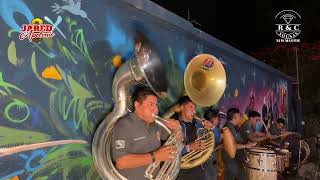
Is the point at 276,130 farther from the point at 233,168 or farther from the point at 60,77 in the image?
the point at 60,77

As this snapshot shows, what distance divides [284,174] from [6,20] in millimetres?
7568

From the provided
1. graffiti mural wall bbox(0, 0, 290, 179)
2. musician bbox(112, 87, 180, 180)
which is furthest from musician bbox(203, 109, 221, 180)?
musician bbox(112, 87, 180, 180)

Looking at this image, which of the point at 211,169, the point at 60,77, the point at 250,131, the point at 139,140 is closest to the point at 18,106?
the point at 60,77

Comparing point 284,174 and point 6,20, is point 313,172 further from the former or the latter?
point 6,20

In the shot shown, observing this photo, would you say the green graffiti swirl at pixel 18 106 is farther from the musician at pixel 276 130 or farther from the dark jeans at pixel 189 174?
the musician at pixel 276 130

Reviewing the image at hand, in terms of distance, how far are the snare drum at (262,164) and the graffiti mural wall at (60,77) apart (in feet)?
10.1

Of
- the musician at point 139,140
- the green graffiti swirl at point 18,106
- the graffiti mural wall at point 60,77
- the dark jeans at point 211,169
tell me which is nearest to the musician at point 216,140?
the dark jeans at point 211,169

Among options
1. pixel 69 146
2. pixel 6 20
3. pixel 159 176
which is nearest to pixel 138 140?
pixel 159 176

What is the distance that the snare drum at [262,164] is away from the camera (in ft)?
19.6

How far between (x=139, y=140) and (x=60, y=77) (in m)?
0.87

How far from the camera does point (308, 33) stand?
54.2ft

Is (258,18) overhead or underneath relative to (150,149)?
overhead

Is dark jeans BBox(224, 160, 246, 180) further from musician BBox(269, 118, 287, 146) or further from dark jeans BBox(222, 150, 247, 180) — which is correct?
musician BBox(269, 118, 287, 146)

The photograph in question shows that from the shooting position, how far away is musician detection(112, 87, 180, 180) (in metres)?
2.82
